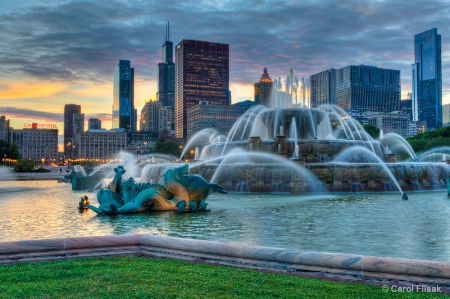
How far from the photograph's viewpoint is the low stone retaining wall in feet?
22.8

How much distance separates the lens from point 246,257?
813 centimetres

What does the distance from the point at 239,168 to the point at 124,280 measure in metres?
22.1

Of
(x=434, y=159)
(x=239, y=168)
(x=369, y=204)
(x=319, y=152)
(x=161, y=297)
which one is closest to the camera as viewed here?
(x=161, y=297)

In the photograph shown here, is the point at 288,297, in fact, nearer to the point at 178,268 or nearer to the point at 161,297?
the point at 161,297

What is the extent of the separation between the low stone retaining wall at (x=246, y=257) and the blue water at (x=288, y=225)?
266cm

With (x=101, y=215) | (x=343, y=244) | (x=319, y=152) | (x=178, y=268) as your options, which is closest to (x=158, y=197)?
(x=101, y=215)

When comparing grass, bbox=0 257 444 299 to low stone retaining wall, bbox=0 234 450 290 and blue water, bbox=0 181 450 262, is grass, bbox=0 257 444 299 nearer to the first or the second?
low stone retaining wall, bbox=0 234 450 290

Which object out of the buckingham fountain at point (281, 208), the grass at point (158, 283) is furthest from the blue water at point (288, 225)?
the grass at point (158, 283)

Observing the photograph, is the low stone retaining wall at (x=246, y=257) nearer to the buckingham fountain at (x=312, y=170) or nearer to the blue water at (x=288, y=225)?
the blue water at (x=288, y=225)

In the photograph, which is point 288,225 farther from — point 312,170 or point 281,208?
point 312,170

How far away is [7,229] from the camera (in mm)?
14031

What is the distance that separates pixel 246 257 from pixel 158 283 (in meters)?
1.88

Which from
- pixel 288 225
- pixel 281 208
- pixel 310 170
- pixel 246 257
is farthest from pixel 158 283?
pixel 310 170

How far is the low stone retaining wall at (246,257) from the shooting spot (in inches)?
273
